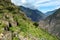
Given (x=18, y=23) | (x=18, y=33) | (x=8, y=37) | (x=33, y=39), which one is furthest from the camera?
(x=18, y=23)

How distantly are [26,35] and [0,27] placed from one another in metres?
16.8

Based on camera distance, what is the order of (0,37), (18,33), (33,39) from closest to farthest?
1. (0,37)
2. (18,33)
3. (33,39)

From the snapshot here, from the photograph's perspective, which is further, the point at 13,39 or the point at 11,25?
the point at 11,25

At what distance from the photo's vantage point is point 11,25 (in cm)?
13612

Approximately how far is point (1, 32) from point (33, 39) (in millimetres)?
29452

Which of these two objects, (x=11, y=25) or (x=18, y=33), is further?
(x=11, y=25)

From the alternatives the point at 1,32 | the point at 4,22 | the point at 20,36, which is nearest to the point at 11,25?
the point at 4,22

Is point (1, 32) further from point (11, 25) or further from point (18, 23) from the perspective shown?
point (18, 23)

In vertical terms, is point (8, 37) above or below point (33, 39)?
above

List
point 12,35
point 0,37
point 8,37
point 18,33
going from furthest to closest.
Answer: point 18,33, point 12,35, point 8,37, point 0,37

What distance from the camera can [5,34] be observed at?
103500 millimetres

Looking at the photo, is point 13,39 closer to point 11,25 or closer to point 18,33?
point 18,33

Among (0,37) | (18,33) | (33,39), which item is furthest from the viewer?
(33,39)

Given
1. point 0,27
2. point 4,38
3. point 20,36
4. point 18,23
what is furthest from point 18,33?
point 18,23
